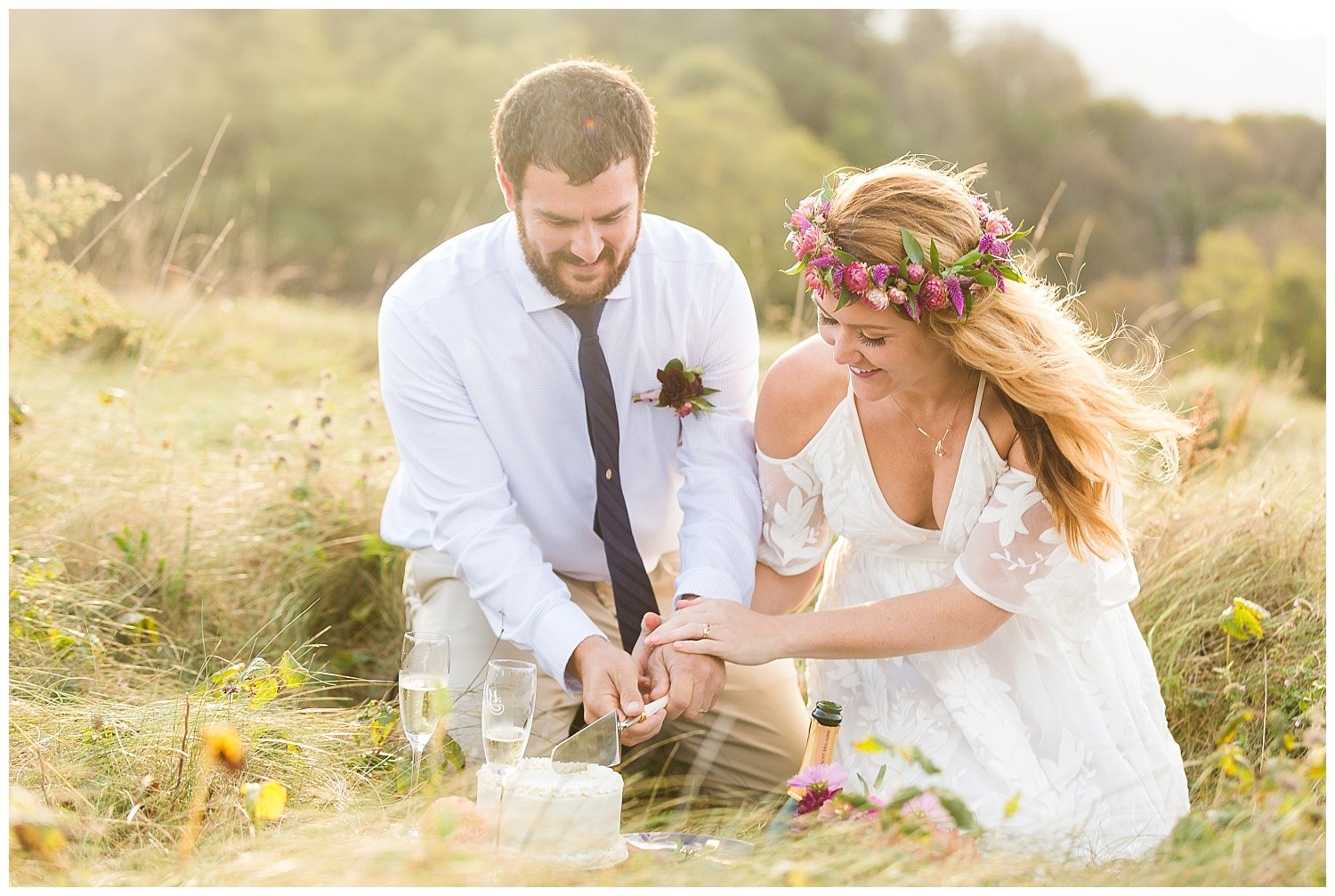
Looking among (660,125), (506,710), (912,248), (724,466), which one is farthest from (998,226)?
(660,125)

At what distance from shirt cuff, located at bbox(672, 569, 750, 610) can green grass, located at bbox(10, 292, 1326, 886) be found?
22.4 inches

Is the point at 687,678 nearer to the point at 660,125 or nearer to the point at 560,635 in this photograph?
the point at 560,635

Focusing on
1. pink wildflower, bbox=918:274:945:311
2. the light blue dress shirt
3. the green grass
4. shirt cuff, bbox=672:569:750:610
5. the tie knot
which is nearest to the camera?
the green grass

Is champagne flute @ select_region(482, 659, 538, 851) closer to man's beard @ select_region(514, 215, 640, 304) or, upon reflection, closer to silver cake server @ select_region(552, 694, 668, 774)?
silver cake server @ select_region(552, 694, 668, 774)

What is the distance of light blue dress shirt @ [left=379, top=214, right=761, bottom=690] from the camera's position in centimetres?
346

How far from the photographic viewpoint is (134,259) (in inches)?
356

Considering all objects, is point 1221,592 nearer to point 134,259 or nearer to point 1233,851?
point 1233,851

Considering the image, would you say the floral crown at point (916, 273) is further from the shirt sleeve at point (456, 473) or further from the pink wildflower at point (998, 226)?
the shirt sleeve at point (456, 473)

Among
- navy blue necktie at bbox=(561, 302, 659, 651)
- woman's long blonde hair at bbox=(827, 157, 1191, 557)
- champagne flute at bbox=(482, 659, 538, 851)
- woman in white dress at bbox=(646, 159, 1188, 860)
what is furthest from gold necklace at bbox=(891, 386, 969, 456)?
champagne flute at bbox=(482, 659, 538, 851)

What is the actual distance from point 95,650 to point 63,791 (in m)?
1.07

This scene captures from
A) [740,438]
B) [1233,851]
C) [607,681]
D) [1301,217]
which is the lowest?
[607,681]


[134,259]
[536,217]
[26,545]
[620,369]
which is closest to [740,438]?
[620,369]

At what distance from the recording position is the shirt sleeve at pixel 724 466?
133 inches

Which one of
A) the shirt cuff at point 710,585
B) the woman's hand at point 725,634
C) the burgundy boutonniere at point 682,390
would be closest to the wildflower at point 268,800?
the woman's hand at point 725,634
